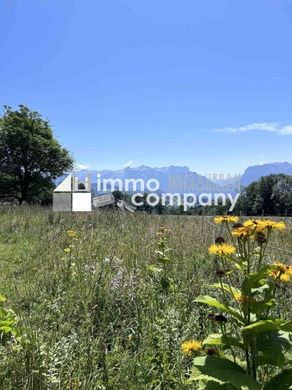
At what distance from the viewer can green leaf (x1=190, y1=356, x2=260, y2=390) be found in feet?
5.32

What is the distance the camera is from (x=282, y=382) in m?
1.76

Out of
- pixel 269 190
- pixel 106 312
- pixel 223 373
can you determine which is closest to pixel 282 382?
pixel 223 373

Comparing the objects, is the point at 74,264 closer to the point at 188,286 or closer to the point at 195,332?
the point at 188,286

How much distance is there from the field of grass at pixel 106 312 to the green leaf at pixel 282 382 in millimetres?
860

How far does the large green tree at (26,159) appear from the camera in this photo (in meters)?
43.1

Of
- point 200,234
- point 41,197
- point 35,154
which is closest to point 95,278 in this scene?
point 200,234

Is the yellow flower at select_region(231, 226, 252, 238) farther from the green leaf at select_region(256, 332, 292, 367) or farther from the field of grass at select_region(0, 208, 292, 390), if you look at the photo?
the field of grass at select_region(0, 208, 292, 390)

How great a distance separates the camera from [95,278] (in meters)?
4.09

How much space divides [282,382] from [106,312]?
6.89ft

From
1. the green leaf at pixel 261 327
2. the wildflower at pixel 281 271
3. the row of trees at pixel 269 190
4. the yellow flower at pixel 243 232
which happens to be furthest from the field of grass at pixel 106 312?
the row of trees at pixel 269 190

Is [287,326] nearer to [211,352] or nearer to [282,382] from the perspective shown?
[282,382]

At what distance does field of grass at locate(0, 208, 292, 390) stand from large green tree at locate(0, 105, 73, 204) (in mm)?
38047

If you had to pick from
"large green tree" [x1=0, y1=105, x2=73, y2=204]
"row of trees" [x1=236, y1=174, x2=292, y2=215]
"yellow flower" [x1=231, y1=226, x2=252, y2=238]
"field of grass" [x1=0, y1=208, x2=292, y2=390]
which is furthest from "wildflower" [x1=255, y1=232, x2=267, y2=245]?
"row of trees" [x1=236, y1=174, x2=292, y2=215]

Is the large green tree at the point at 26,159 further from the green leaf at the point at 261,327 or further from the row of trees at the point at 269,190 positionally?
the green leaf at the point at 261,327
